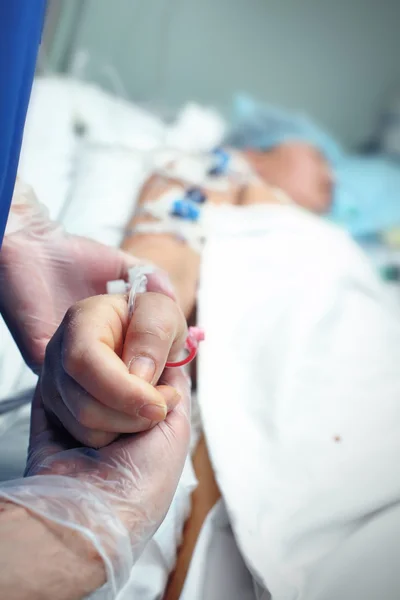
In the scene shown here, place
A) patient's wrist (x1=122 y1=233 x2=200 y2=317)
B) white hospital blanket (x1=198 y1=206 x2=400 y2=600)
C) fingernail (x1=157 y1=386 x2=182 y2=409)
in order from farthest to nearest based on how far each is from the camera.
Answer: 1. patient's wrist (x1=122 y1=233 x2=200 y2=317)
2. white hospital blanket (x1=198 y1=206 x2=400 y2=600)
3. fingernail (x1=157 y1=386 x2=182 y2=409)

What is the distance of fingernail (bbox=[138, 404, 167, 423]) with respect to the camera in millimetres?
511

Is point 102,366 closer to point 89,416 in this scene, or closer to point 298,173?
point 89,416

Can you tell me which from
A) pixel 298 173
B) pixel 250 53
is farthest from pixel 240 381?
pixel 250 53

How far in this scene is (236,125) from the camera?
7.36 ft

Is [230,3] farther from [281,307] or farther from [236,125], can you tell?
[281,307]

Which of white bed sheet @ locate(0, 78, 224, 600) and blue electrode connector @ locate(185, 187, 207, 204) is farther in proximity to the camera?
blue electrode connector @ locate(185, 187, 207, 204)

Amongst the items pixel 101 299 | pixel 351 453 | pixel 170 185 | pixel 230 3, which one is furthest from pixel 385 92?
pixel 101 299

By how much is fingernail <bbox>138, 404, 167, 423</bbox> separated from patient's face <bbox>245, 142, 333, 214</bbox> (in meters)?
1.45

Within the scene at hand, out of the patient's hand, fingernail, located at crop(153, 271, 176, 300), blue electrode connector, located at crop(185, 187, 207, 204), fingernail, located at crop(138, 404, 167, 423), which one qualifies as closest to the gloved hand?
fingernail, located at crop(153, 271, 176, 300)

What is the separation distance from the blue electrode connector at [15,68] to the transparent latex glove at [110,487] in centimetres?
28

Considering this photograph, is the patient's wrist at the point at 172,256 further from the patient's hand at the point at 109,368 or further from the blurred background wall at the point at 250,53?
the blurred background wall at the point at 250,53

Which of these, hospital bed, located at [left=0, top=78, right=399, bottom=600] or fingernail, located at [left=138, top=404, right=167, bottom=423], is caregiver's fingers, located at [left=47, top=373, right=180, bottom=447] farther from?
hospital bed, located at [left=0, top=78, right=399, bottom=600]

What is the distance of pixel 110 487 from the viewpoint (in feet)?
1.78

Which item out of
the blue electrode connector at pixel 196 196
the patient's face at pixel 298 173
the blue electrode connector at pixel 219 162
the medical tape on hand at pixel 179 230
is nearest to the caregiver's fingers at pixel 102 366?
the medical tape on hand at pixel 179 230
